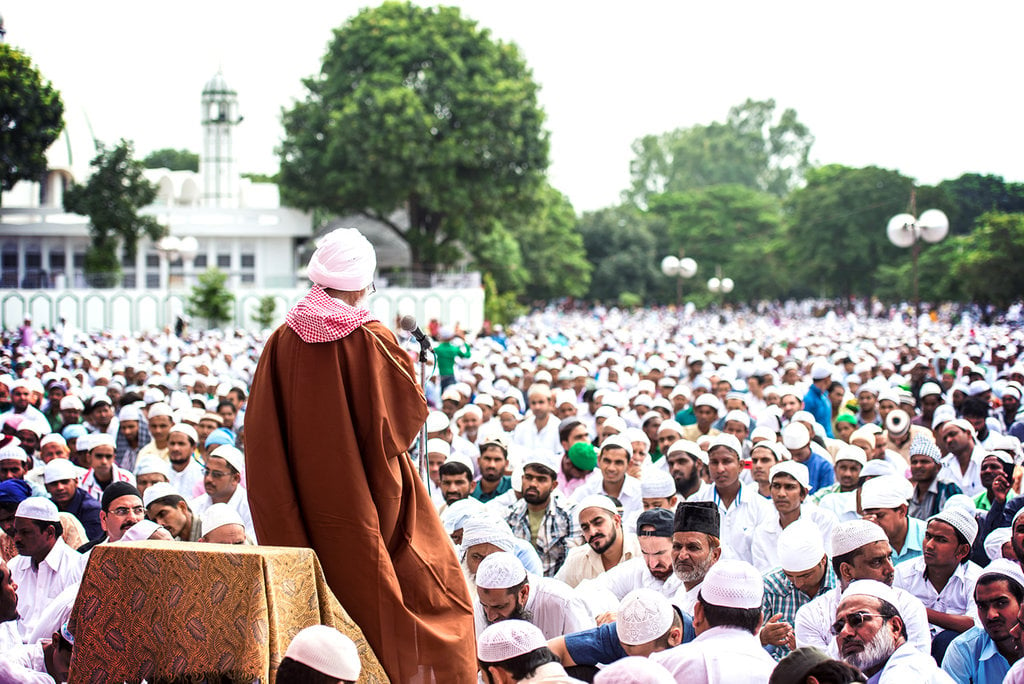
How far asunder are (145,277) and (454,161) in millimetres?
13227

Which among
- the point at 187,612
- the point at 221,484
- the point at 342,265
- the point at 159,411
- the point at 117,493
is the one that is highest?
the point at 342,265

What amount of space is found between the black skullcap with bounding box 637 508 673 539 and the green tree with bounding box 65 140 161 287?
1378 inches

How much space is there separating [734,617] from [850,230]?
5124 centimetres

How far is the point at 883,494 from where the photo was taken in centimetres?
609

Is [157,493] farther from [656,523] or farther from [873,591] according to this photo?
[873,591]

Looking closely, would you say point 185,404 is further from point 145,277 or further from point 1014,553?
point 145,277

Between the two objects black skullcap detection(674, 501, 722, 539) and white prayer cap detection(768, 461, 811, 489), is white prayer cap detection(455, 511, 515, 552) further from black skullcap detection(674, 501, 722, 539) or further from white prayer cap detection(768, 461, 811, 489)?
white prayer cap detection(768, 461, 811, 489)

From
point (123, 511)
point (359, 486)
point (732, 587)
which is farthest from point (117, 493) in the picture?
point (732, 587)

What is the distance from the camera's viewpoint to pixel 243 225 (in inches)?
1649

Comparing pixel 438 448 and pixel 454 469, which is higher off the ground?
pixel 454 469

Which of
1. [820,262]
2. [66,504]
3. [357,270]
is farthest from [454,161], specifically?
[357,270]

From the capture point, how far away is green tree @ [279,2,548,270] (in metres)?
35.6

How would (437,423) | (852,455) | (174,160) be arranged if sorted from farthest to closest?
(174,160)
(437,423)
(852,455)

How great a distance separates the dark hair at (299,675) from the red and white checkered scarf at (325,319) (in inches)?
39.6
